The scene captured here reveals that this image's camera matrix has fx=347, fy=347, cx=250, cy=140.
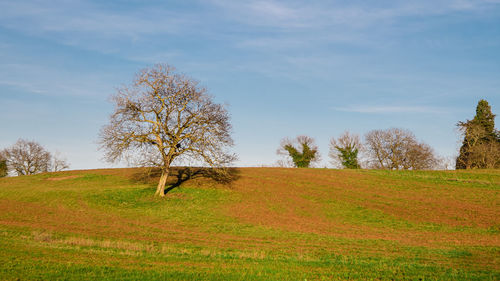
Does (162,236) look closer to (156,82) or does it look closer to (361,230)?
(361,230)

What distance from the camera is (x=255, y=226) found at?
28812mm

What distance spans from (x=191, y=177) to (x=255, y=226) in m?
20.9

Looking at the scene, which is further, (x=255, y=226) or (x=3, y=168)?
(x=3, y=168)

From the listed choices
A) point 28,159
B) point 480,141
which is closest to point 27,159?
point 28,159

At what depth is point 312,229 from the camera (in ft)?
91.8

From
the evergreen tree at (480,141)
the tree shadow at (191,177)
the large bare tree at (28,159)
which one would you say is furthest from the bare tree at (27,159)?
the evergreen tree at (480,141)

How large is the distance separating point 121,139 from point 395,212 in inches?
1162

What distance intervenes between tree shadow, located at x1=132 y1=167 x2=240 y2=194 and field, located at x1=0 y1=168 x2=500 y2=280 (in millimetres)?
486

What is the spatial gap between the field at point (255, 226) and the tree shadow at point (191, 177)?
486mm

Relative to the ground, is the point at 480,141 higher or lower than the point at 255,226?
higher

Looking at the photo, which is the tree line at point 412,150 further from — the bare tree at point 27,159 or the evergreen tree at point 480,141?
the bare tree at point 27,159

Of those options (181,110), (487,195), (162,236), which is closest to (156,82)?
(181,110)

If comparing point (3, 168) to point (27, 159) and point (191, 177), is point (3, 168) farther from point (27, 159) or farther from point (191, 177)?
point (191, 177)

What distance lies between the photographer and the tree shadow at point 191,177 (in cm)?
4553
